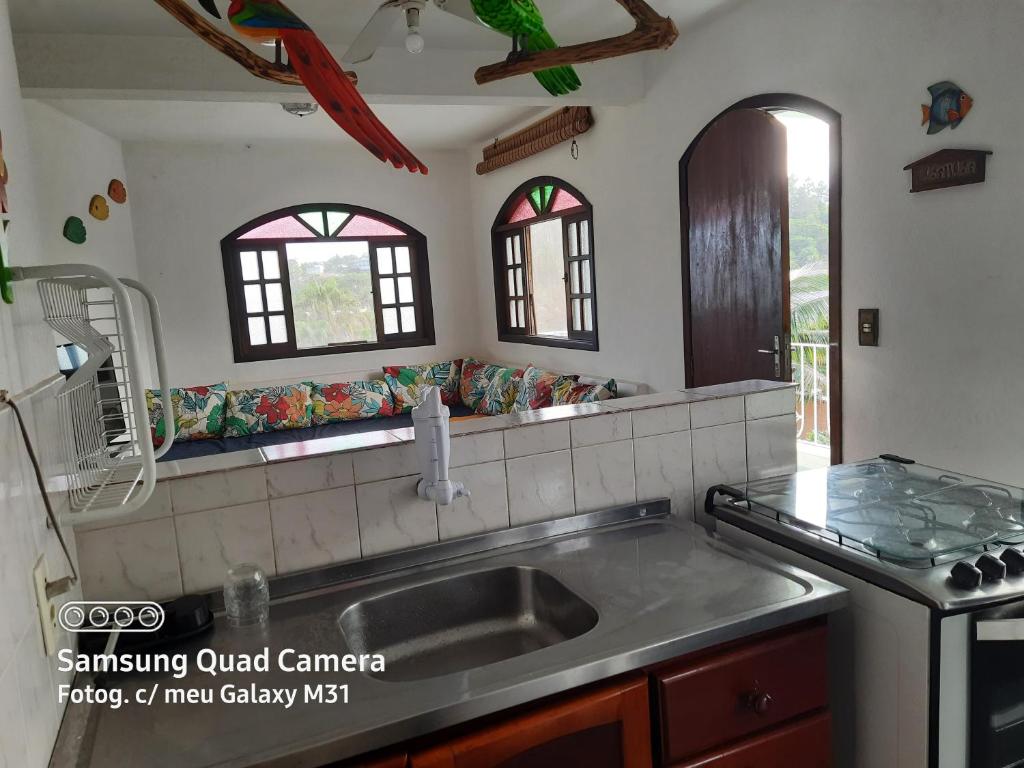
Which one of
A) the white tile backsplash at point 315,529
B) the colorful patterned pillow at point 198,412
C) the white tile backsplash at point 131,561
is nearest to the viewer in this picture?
the white tile backsplash at point 131,561

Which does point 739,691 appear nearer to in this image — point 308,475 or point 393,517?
point 393,517

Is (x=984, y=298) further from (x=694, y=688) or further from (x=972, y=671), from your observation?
(x=694, y=688)

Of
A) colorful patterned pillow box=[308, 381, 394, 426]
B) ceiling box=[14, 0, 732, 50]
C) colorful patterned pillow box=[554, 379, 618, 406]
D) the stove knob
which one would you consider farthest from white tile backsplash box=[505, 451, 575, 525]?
colorful patterned pillow box=[308, 381, 394, 426]

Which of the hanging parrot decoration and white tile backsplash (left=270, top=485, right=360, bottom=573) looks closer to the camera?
the hanging parrot decoration

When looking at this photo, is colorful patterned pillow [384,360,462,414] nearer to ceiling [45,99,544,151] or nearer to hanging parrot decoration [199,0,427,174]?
ceiling [45,99,544,151]

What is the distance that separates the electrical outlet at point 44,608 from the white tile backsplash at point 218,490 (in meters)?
0.33

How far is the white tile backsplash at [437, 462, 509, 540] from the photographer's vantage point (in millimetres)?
1531

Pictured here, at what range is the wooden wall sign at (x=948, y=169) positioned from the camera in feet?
6.82

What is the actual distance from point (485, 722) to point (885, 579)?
2.39 ft

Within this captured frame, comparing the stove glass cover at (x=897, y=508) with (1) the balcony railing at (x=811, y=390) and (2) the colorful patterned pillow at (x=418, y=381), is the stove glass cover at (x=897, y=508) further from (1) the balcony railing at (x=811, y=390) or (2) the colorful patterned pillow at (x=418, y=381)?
(2) the colorful patterned pillow at (x=418, y=381)

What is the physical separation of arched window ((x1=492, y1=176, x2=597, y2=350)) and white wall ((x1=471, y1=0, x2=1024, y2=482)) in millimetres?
1225

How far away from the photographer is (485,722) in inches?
42.0

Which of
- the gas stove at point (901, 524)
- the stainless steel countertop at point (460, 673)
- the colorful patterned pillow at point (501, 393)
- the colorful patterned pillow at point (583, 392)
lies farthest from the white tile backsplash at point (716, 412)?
the colorful patterned pillow at point (501, 393)

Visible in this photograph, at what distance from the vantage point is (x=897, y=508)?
1.52 m
